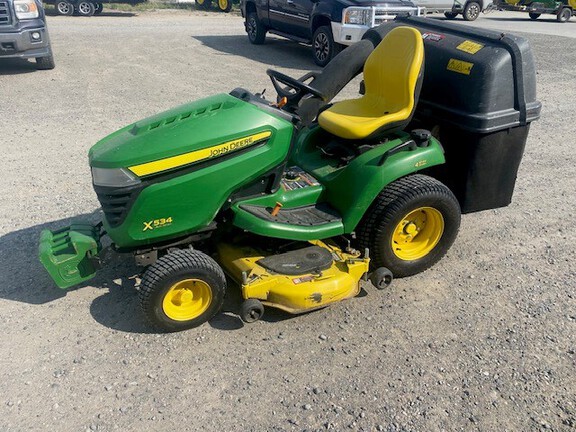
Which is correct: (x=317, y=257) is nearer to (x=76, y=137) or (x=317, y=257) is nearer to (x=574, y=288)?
(x=574, y=288)

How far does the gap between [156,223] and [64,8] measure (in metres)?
14.3

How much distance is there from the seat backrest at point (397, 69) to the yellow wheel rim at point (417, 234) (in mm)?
665

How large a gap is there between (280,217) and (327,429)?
49.2 inches

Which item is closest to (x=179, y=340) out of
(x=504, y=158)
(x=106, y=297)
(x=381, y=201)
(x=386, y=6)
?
(x=106, y=297)

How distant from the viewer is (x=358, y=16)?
9.19m

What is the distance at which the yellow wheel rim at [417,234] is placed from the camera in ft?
12.3

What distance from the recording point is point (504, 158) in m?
3.79

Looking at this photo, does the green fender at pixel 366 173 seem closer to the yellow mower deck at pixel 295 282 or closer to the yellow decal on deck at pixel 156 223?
the yellow mower deck at pixel 295 282

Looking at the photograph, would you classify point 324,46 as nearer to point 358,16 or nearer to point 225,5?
point 358,16

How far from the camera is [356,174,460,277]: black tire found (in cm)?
351

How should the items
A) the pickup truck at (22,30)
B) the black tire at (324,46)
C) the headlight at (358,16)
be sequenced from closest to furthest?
1. the pickup truck at (22,30)
2. the headlight at (358,16)
3. the black tire at (324,46)

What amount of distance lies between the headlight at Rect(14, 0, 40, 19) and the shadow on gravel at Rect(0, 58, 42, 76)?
33.9 inches

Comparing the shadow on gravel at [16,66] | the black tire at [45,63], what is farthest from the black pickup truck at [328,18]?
the shadow on gravel at [16,66]

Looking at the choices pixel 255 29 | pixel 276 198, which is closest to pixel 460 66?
pixel 276 198
